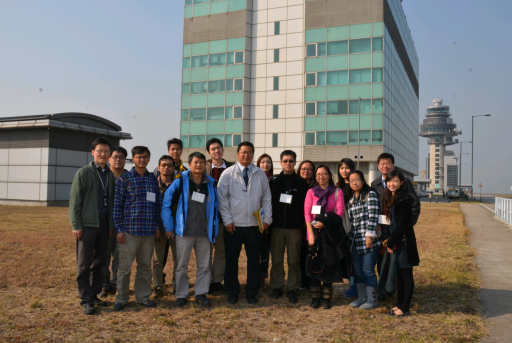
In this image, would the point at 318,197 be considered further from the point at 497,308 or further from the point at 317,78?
the point at 317,78

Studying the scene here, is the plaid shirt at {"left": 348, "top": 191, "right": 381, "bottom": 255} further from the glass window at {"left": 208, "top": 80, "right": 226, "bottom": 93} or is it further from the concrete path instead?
the glass window at {"left": 208, "top": 80, "right": 226, "bottom": 93}

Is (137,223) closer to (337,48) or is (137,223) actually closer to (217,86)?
(337,48)

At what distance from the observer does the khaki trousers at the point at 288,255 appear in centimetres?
556

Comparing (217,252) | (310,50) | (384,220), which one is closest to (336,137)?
(310,50)

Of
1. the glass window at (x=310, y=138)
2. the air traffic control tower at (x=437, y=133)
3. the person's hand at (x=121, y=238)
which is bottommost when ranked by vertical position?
the person's hand at (x=121, y=238)

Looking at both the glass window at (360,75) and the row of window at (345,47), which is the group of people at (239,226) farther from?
the row of window at (345,47)

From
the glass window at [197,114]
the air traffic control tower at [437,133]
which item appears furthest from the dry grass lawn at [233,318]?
the air traffic control tower at [437,133]

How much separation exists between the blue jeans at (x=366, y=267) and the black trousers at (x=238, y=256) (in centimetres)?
138

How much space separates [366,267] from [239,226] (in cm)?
181

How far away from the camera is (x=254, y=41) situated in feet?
128

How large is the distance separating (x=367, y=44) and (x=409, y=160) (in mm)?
25951

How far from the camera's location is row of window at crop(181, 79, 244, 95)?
39000 millimetres

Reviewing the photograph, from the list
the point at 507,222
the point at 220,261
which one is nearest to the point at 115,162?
the point at 220,261

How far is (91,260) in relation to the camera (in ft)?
16.5
